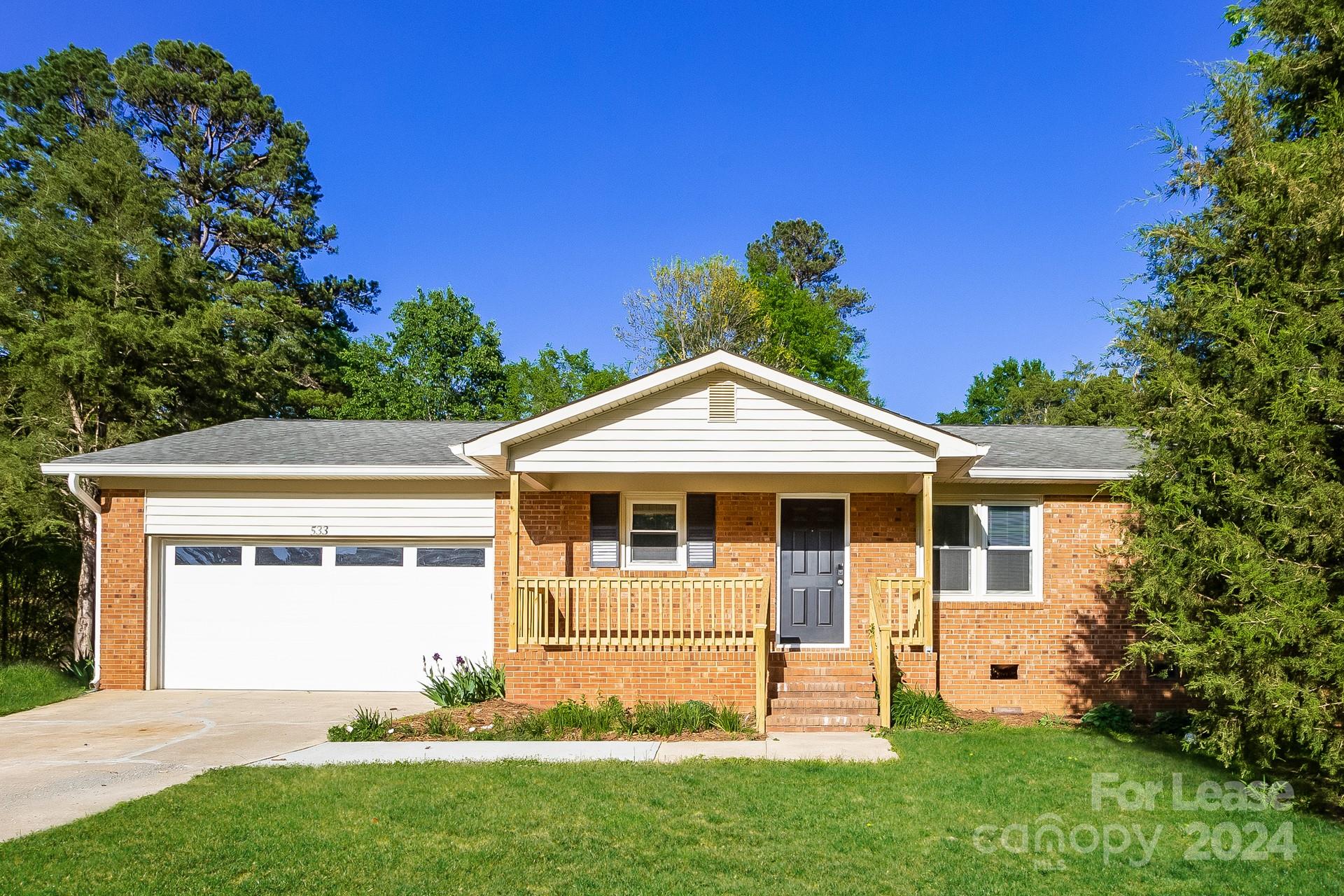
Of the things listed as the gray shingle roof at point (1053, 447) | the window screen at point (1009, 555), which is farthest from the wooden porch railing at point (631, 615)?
the gray shingle roof at point (1053, 447)

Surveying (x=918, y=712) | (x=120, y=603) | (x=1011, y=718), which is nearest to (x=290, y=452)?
(x=120, y=603)

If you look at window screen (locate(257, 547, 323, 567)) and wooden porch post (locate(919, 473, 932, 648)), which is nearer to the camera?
wooden porch post (locate(919, 473, 932, 648))

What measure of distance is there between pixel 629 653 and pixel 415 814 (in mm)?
4360

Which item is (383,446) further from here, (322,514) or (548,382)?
(548,382)

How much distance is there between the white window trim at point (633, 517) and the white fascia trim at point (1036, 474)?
3804 mm

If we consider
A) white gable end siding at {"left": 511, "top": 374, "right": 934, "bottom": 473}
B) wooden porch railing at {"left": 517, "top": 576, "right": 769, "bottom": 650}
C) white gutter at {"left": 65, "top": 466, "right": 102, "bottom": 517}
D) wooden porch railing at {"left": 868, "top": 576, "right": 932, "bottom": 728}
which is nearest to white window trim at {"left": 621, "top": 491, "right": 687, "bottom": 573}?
wooden porch railing at {"left": 517, "top": 576, "right": 769, "bottom": 650}

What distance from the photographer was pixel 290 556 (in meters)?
12.7

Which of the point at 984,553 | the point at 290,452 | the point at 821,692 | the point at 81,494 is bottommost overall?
the point at 821,692

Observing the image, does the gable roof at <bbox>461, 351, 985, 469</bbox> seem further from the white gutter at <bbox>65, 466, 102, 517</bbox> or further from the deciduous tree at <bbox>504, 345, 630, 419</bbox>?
the deciduous tree at <bbox>504, 345, 630, 419</bbox>

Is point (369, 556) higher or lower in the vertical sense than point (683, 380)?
lower

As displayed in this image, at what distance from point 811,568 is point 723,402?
2.86 meters

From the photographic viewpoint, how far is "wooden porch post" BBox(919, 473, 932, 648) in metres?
10.5

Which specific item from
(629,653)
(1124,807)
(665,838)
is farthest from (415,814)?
(1124,807)

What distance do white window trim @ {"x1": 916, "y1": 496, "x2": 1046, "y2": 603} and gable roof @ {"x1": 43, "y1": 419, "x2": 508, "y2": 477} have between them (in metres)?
6.17
